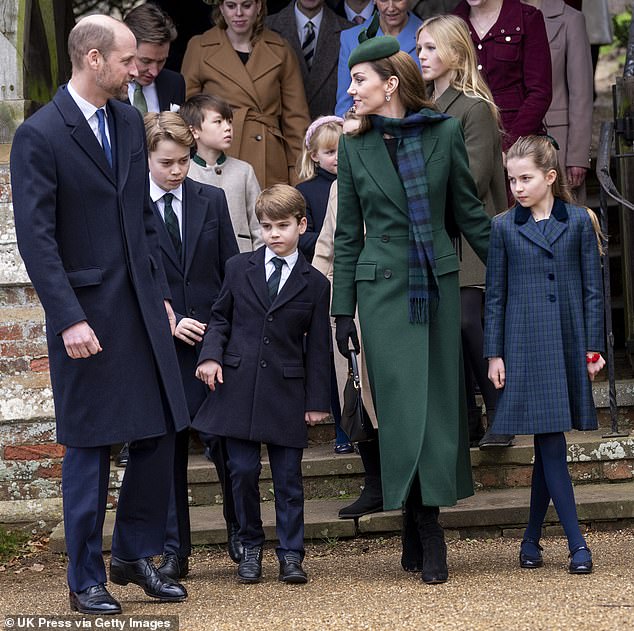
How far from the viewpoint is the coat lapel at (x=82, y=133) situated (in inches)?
169

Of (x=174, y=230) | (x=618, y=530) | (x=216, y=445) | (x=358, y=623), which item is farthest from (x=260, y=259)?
(x=618, y=530)

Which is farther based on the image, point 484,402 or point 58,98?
point 484,402

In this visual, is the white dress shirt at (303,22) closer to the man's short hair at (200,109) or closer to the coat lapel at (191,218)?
the man's short hair at (200,109)

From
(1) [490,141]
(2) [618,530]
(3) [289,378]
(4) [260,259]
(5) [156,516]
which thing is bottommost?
(2) [618,530]

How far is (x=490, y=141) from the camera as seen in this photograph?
5.60m

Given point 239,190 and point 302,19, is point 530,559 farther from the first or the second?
point 302,19

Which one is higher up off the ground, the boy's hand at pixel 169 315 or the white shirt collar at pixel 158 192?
the white shirt collar at pixel 158 192

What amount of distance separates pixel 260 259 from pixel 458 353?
817 millimetres

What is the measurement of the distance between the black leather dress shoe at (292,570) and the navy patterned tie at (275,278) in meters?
0.94

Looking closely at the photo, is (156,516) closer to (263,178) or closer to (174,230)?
(174,230)

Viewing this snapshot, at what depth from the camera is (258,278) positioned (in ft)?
16.5

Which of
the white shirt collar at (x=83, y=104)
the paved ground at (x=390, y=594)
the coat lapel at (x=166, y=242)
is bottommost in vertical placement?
the paved ground at (x=390, y=594)

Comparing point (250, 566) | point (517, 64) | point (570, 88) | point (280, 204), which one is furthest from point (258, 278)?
point (570, 88)

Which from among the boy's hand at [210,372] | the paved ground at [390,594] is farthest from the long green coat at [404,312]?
the boy's hand at [210,372]
